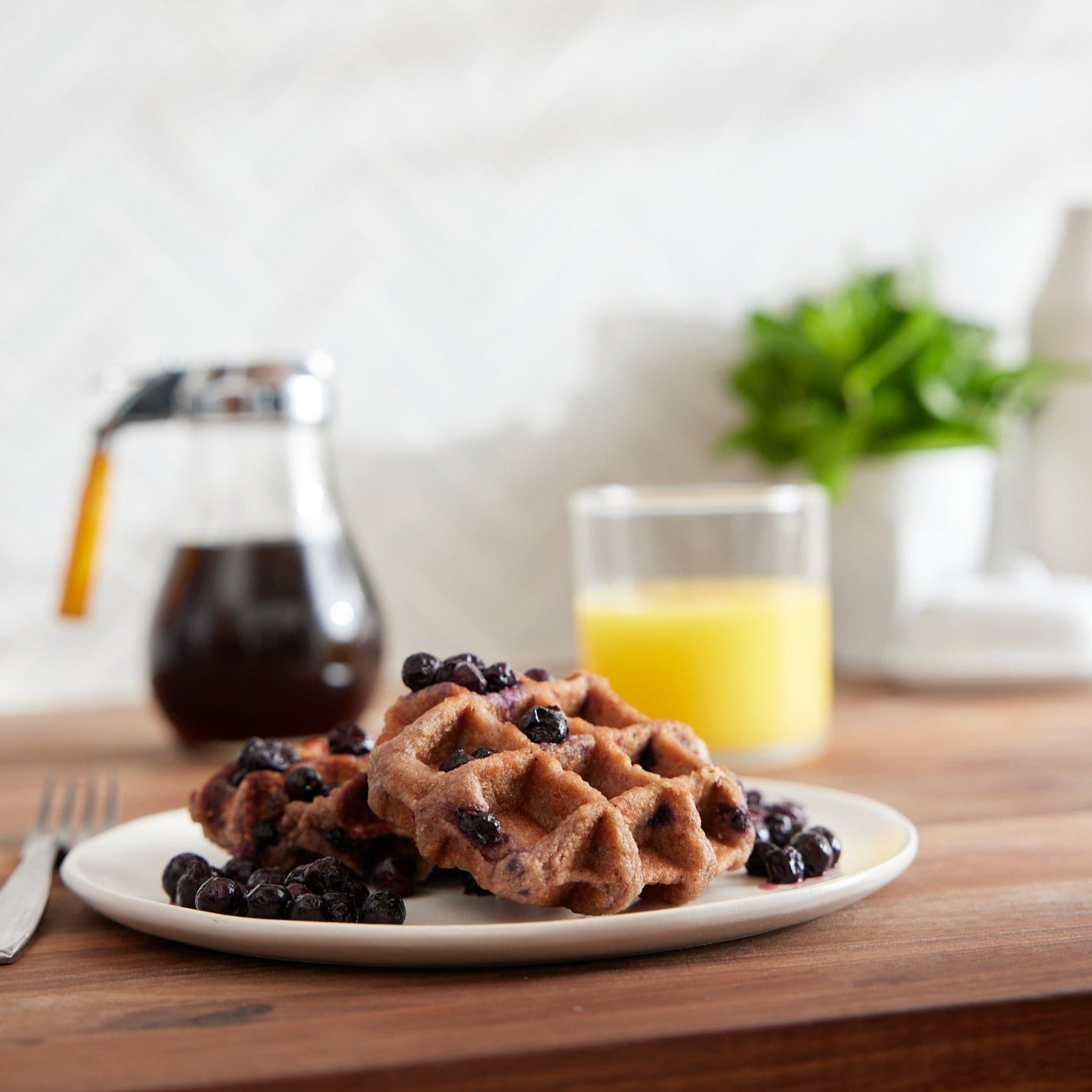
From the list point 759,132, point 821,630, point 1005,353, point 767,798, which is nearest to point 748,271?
point 759,132

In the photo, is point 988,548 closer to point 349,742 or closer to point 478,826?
point 349,742

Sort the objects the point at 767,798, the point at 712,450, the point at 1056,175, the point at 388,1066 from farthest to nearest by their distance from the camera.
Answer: the point at 1056,175 → the point at 712,450 → the point at 767,798 → the point at 388,1066

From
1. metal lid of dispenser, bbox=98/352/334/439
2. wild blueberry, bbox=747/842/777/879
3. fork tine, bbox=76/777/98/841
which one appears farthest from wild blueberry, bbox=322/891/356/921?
metal lid of dispenser, bbox=98/352/334/439

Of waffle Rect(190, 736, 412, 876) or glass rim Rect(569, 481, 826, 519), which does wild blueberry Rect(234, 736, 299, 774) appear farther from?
glass rim Rect(569, 481, 826, 519)

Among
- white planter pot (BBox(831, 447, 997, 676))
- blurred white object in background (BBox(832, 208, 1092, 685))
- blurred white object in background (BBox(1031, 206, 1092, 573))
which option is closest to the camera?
blurred white object in background (BBox(832, 208, 1092, 685))

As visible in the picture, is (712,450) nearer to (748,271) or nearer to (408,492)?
(748,271)

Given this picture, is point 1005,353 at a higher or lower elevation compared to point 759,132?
lower
